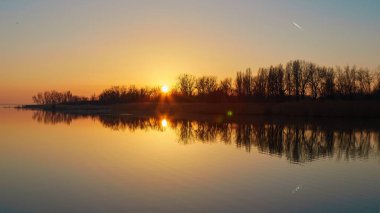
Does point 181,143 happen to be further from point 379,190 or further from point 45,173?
point 379,190

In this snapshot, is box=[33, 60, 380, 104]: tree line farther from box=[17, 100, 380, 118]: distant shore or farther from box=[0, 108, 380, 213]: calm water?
box=[0, 108, 380, 213]: calm water

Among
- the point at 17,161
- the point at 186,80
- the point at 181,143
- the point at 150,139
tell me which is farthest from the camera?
the point at 186,80

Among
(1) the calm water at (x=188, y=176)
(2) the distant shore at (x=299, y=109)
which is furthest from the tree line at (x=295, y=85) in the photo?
(1) the calm water at (x=188, y=176)

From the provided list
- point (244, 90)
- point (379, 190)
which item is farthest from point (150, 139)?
point (244, 90)

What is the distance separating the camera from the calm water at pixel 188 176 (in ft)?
27.7

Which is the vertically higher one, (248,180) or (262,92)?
(262,92)

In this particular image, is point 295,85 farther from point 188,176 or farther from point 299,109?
point 188,176

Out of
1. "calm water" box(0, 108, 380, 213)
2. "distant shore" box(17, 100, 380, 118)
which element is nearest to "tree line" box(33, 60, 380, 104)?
"distant shore" box(17, 100, 380, 118)

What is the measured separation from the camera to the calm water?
8.45 m

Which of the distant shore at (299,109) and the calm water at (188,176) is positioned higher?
the distant shore at (299,109)

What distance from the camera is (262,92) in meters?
69.6

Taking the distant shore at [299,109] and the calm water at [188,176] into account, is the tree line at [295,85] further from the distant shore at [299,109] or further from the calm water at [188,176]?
the calm water at [188,176]

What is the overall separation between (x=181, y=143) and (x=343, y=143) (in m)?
8.46

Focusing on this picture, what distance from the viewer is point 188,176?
37.5ft
